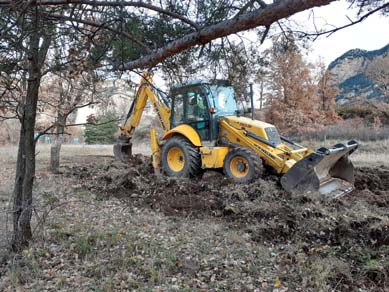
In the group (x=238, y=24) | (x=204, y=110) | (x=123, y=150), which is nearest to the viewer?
(x=238, y=24)

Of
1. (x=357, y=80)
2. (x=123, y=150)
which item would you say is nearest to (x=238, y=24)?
(x=123, y=150)

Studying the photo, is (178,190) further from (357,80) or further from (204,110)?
(357,80)

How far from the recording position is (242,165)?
6.48 metres

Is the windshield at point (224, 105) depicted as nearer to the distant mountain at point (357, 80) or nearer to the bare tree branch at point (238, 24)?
the bare tree branch at point (238, 24)

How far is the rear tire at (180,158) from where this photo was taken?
7.12 meters

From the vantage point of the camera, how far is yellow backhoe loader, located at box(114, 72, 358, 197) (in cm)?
573

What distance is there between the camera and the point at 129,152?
9.37m

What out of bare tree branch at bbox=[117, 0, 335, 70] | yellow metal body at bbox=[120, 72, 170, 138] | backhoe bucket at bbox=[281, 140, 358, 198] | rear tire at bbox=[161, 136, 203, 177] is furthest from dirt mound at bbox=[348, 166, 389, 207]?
yellow metal body at bbox=[120, 72, 170, 138]

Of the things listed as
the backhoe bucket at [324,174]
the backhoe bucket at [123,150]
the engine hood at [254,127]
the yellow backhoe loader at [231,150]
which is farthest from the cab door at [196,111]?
the backhoe bucket at [123,150]

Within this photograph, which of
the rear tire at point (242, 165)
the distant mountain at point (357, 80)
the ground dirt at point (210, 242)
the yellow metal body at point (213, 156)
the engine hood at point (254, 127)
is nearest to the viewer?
the ground dirt at point (210, 242)

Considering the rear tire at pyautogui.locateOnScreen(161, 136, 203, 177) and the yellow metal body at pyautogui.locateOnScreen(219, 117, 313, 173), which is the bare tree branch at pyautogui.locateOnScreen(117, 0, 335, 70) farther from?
the rear tire at pyautogui.locateOnScreen(161, 136, 203, 177)

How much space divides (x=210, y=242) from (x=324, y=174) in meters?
3.26

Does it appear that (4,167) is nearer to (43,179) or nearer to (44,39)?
(43,179)

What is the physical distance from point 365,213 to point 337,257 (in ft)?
4.88
